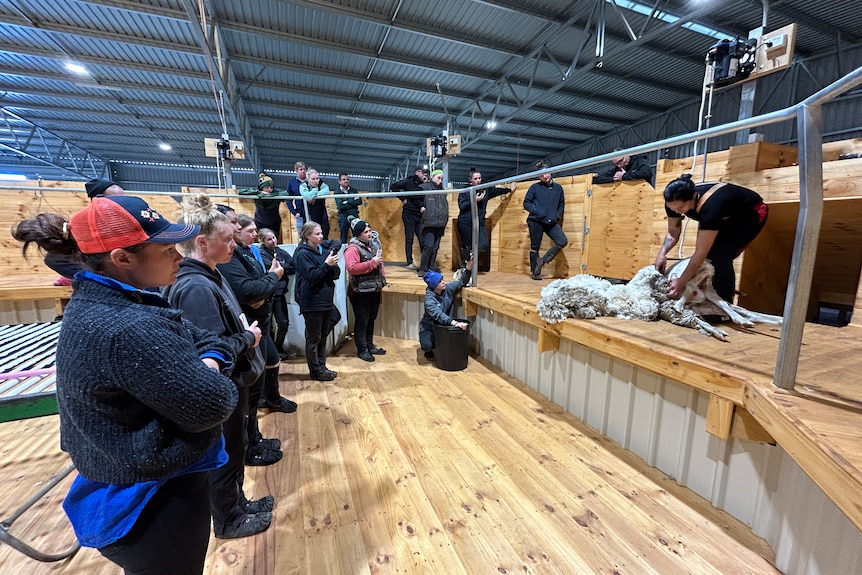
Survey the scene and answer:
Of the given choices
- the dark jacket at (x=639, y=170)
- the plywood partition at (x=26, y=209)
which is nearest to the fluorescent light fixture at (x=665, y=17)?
the dark jacket at (x=639, y=170)

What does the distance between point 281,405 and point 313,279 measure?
1.05 meters

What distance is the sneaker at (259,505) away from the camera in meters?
1.68

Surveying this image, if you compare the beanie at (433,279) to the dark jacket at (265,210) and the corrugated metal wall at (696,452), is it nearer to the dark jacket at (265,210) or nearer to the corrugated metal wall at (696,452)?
the corrugated metal wall at (696,452)

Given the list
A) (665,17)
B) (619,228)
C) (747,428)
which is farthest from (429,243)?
(665,17)

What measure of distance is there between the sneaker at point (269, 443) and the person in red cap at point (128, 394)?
1.31 m

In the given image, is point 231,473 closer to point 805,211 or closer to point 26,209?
point 805,211

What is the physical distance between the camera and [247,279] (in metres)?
2.14

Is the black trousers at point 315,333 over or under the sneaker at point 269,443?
over

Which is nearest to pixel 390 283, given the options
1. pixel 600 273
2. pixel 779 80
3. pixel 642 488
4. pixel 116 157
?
pixel 600 273

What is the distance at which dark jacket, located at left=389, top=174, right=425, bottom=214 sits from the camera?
4699 millimetres

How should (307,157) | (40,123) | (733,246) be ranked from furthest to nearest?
(307,157), (40,123), (733,246)

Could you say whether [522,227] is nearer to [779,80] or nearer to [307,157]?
[779,80]

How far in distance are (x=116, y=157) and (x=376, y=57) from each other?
13.5 meters

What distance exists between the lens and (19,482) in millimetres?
1875
